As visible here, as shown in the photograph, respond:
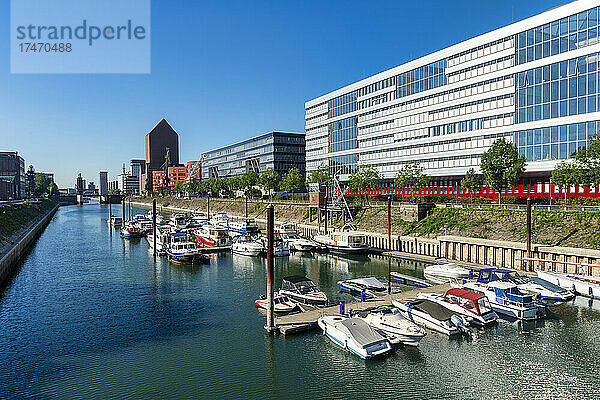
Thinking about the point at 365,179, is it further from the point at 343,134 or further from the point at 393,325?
the point at 393,325

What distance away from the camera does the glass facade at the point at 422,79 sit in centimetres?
10544

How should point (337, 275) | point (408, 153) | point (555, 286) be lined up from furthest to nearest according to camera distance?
point (408, 153) < point (337, 275) < point (555, 286)

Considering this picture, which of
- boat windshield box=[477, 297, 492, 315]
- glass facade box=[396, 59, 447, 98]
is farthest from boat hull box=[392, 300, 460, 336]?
glass facade box=[396, 59, 447, 98]

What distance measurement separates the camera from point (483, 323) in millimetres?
35781

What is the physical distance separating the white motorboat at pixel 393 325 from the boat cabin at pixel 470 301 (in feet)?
19.0

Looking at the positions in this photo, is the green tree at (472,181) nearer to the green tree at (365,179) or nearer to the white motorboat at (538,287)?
the green tree at (365,179)

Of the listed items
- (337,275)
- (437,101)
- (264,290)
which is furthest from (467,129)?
(264,290)

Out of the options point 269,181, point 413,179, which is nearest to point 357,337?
point 413,179

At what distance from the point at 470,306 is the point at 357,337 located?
12.4 m

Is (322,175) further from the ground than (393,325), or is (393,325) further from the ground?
(322,175)

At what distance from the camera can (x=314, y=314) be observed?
3753cm

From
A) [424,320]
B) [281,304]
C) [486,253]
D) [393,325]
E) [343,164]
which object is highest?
[343,164]

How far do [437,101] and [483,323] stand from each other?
81029mm

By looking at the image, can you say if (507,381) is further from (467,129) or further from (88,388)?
(467,129)
